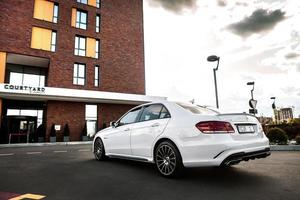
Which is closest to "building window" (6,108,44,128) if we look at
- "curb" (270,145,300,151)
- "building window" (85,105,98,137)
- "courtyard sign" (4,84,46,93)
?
"building window" (85,105,98,137)

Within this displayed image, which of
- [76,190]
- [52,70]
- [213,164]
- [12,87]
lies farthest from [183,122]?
[52,70]

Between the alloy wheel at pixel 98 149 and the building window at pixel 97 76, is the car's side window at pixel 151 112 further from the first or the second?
the building window at pixel 97 76

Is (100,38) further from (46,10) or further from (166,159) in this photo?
(166,159)

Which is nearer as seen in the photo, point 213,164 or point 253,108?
point 213,164

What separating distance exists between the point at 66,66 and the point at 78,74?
149 cm

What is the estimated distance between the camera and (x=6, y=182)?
14.0 feet

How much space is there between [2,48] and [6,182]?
2005cm

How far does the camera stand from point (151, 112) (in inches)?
202

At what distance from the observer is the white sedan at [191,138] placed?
12.4 ft

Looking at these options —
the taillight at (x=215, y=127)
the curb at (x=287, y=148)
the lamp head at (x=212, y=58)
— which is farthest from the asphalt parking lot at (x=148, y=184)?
the lamp head at (x=212, y=58)

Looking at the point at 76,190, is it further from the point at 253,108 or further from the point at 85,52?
the point at 85,52

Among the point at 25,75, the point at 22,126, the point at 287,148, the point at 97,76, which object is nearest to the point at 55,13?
the point at 25,75

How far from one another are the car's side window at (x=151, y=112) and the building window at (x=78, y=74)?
19677 millimetres

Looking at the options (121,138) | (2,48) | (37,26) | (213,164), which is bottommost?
(213,164)
